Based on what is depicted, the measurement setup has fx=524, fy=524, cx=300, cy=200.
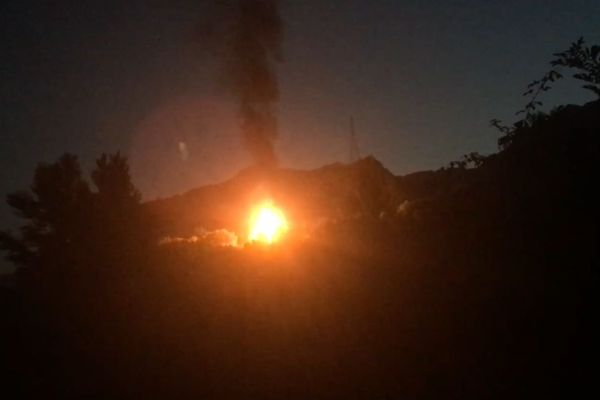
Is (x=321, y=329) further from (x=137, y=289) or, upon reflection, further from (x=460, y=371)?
(x=137, y=289)

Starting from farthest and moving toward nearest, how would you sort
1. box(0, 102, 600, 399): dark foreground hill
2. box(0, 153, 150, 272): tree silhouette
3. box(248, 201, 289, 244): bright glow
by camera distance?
box(248, 201, 289, 244): bright glow → box(0, 153, 150, 272): tree silhouette → box(0, 102, 600, 399): dark foreground hill

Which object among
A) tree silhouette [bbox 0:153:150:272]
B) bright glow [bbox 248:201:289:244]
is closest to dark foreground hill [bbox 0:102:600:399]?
tree silhouette [bbox 0:153:150:272]

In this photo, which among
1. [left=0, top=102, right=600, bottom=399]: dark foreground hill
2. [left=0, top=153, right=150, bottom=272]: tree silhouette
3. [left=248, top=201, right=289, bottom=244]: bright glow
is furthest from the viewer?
[left=248, top=201, right=289, bottom=244]: bright glow

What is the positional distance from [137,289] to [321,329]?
8.94 m

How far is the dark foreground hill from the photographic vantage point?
16.4 m

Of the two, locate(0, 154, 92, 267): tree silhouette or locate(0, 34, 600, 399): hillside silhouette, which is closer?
locate(0, 34, 600, 399): hillside silhouette

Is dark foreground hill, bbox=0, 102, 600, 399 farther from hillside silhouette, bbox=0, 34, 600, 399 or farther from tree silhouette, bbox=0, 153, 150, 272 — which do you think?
tree silhouette, bbox=0, 153, 150, 272

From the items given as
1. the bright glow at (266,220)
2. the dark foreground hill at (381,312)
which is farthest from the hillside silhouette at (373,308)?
the bright glow at (266,220)

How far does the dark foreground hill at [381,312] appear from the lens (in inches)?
646

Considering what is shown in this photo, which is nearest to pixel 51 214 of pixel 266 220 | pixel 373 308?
pixel 266 220

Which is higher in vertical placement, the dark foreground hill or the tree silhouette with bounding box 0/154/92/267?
the tree silhouette with bounding box 0/154/92/267

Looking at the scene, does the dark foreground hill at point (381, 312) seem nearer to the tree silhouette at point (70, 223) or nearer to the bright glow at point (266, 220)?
the tree silhouette at point (70, 223)

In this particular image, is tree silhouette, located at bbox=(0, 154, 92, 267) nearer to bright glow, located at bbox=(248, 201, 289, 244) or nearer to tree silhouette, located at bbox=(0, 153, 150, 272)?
tree silhouette, located at bbox=(0, 153, 150, 272)

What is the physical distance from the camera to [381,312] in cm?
1961
